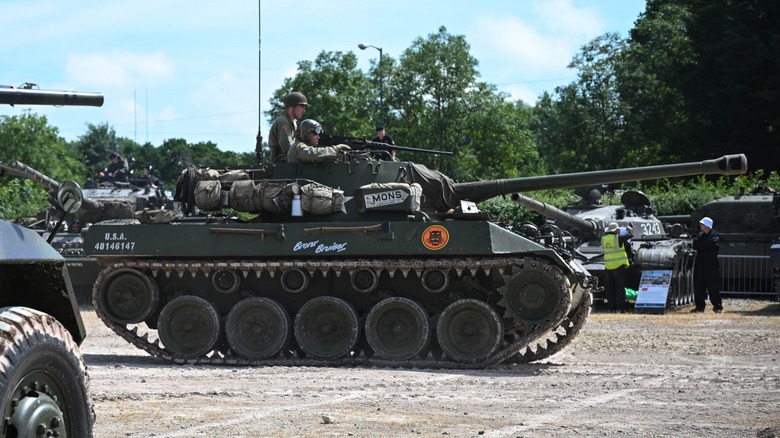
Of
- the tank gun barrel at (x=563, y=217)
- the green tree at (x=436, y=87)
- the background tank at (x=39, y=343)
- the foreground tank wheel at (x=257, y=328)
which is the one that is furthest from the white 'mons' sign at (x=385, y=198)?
the green tree at (x=436, y=87)

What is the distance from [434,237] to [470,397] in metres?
3.24

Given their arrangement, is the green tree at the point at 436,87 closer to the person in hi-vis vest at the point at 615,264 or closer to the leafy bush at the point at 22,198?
the leafy bush at the point at 22,198

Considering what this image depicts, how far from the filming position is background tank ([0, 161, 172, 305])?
22.8 meters

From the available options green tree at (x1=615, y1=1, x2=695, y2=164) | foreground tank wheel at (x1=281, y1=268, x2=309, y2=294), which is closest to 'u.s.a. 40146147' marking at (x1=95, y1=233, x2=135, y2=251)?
foreground tank wheel at (x1=281, y1=268, x2=309, y2=294)

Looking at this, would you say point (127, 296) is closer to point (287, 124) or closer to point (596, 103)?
point (287, 124)

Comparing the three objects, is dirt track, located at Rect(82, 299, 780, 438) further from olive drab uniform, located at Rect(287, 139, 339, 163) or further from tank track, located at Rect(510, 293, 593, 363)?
olive drab uniform, located at Rect(287, 139, 339, 163)

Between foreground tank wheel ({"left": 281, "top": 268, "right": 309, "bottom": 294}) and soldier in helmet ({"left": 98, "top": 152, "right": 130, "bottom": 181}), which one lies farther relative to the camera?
soldier in helmet ({"left": 98, "top": 152, "right": 130, "bottom": 181})

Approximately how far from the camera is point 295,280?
1476 centimetres

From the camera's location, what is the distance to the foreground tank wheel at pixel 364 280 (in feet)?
47.5

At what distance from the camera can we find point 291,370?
538 inches

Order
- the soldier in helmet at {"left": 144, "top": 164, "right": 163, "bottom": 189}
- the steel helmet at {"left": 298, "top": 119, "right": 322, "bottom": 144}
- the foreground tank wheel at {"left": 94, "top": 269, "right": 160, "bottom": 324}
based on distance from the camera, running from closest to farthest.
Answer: the foreground tank wheel at {"left": 94, "top": 269, "right": 160, "bottom": 324} < the steel helmet at {"left": 298, "top": 119, "right": 322, "bottom": 144} < the soldier in helmet at {"left": 144, "top": 164, "right": 163, "bottom": 189}

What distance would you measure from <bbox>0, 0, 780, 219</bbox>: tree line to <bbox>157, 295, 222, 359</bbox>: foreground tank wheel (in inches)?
1002

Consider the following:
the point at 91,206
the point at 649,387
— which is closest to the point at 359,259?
the point at 649,387

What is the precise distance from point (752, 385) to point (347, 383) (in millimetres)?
4048
